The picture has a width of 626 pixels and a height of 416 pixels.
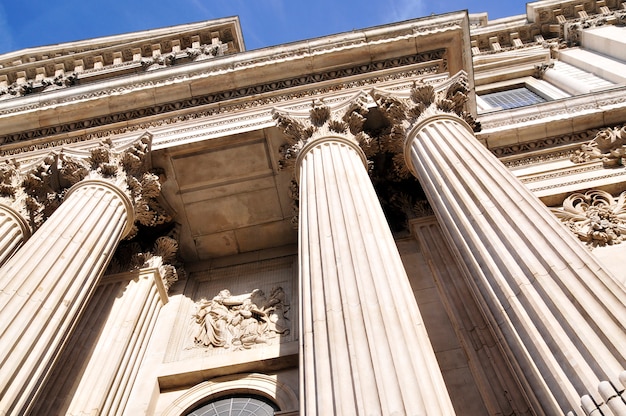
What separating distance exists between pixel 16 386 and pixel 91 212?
4084mm

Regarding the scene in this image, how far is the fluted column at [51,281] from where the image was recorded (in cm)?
743

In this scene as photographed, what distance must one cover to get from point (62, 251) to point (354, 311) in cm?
554

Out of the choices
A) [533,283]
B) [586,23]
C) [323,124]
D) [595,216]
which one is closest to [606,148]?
[595,216]

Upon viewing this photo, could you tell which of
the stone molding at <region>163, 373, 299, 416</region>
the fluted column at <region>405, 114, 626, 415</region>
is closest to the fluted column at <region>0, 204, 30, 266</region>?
the stone molding at <region>163, 373, 299, 416</region>

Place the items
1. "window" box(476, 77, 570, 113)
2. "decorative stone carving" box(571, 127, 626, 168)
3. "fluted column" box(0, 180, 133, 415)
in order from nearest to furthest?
"fluted column" box(0, 180, 133, 415) → "decorative stone carving" box(571, 127, 626, 168) → "window" box(476, 77, 570, 113)

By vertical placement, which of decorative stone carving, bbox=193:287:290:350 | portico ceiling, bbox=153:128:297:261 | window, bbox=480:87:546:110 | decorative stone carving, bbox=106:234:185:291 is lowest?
decorative stone carving, bbox=193:287:290:350

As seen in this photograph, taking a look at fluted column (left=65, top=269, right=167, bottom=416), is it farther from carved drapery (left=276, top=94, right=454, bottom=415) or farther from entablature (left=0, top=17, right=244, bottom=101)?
entablature (left=0, top=17, right=244, bottom=101)

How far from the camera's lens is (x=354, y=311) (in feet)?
21.8

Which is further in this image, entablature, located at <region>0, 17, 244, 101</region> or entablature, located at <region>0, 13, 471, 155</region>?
entablature, located at <region>0, 17, 244, 101</region>

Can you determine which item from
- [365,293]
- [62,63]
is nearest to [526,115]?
[365,293]

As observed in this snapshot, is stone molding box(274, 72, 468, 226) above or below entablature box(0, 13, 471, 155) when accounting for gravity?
below

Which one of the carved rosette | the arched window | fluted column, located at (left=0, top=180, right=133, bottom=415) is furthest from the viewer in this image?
the arched window

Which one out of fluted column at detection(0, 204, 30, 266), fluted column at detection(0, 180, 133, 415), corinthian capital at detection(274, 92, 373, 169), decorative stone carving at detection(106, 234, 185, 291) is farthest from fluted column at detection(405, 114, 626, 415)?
fluted column at detection(0, 204, 30, 266)

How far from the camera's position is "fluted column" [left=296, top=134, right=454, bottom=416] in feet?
18.0
